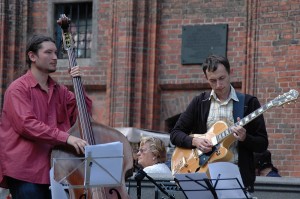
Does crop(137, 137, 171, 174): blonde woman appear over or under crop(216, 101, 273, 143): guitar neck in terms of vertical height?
under

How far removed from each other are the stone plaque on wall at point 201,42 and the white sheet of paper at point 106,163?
29.8 feet

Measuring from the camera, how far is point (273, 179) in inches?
432

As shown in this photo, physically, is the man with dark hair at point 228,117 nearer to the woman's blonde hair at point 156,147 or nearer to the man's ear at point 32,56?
the man's ear at point 32,56

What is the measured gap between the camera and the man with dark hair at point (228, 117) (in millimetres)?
9055

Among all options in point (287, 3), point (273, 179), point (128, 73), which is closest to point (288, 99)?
point (273, 179)

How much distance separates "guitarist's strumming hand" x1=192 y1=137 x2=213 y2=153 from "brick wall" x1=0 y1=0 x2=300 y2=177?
7078 millimetres

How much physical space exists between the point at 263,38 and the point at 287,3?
2.23ft

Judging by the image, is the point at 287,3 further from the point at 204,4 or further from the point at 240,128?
the point at 240,128

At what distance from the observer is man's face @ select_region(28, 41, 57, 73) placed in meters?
8.65

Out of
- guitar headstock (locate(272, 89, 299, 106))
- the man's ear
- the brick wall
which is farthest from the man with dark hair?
the brick wall

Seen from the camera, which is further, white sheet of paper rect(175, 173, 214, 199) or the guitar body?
the guitar body

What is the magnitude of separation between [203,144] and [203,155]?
0.52 ft

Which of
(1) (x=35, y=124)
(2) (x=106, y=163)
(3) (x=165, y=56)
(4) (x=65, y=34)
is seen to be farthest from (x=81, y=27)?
(2) (x=106, y=163)

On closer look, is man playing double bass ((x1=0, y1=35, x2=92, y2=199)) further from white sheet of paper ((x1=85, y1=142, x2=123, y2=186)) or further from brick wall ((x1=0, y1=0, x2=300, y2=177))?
brick wall ((x1=0, y1=0, x2=300, y2=177))
